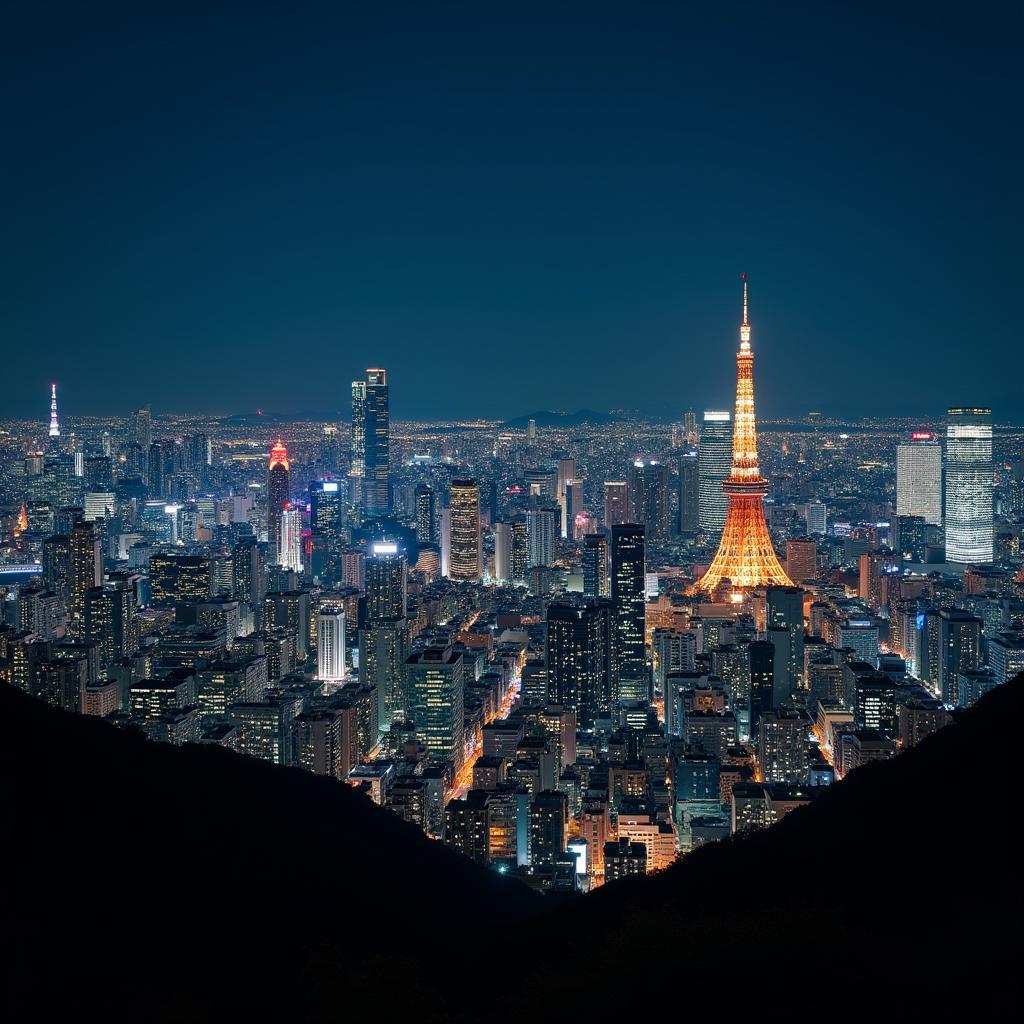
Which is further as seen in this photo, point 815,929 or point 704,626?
point 704,626

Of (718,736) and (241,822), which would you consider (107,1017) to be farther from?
(718,736)

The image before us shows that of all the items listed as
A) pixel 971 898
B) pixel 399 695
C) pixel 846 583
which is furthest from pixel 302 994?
pixel 846 583

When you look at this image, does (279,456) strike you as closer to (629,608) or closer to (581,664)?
(629,608)

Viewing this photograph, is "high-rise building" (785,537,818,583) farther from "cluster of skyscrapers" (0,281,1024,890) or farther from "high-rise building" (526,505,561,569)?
"high-rise building" (526,505,561,569)

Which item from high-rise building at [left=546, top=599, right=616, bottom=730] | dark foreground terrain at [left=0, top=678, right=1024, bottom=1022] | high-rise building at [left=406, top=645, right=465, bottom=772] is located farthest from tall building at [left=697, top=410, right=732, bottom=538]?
dark foreground terrain at [left=0, top=678, right=1024, bottom=1022]

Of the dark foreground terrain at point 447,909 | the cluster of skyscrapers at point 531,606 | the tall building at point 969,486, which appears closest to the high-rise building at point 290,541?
the cluster of skyscrapers at point 531,606

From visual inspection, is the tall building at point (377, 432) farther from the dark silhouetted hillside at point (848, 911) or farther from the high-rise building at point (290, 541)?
the dark silhouetted hillside at point (848, 911)
